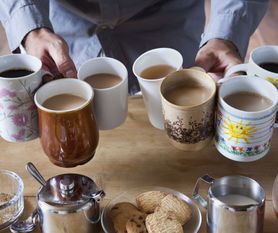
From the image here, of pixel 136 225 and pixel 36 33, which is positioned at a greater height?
pixel 36 33

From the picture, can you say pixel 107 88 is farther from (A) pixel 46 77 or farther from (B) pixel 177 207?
(B) pixel 177 207

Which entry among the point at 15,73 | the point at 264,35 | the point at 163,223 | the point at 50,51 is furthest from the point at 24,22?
the point at 264,35

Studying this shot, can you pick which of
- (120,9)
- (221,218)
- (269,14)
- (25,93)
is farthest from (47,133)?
(269,14)

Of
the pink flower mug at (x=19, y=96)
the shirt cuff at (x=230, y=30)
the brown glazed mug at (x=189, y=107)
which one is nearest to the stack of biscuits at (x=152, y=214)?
the brown glazed mug at (x=189, y=107)

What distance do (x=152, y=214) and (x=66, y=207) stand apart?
133 mm

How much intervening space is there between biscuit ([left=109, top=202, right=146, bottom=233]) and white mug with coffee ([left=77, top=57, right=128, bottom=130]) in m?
0.17

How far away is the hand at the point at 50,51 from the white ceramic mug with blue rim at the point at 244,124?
299 mm

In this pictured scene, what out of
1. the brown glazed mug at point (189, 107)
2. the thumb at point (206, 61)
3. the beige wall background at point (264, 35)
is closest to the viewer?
the brown glazed mug at point (189, 107)

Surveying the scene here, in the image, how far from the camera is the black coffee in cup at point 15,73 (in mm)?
980

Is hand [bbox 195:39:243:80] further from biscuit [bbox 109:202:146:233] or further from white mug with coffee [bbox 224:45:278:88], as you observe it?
biscuit [bbox 109:202:146:233]

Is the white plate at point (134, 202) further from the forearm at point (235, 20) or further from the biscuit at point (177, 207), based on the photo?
the forearm at point (235, 20)

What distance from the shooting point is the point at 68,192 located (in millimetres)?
849

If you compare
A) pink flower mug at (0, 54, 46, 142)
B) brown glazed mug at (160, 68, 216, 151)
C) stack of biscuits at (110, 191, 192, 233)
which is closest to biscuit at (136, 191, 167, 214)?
stack of biscuits at (110, 191, 192, 233)

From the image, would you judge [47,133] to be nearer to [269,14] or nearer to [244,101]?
[244,101]
